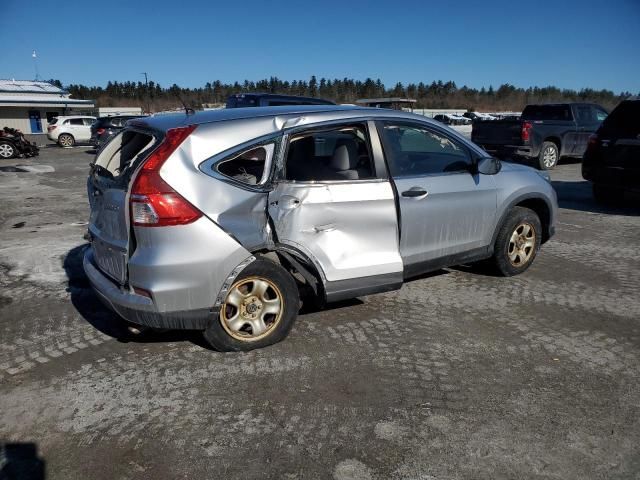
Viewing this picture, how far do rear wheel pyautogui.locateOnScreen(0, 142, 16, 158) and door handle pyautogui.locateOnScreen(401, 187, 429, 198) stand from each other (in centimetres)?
2011

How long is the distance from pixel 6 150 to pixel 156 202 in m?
19.9

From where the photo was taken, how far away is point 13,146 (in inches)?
764

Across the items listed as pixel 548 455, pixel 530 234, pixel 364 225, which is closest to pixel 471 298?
pixel 530 234

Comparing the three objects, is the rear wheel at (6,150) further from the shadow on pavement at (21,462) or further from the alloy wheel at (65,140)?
the shadow on pavement at (21,462)

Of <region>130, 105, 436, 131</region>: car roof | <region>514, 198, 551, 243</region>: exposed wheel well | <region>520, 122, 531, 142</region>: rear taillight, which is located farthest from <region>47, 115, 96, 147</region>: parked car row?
<region>514, 198, 551, 243</region>: exposed wheel well

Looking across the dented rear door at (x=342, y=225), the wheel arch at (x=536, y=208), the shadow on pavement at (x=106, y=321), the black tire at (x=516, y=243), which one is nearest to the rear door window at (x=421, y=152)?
the dented rear door at (x=342, y=225)

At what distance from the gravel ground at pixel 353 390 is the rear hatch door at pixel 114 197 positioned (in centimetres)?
71

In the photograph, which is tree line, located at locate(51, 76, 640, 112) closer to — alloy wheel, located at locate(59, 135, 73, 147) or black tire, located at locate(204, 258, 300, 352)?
alloy wheel, located at locate(59, 135, 73, 147)

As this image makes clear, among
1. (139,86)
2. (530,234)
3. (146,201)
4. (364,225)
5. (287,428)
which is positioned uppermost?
(139,86)

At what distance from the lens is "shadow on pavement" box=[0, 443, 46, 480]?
7.88 ft

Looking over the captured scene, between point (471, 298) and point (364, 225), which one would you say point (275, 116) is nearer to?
point (364, 225)

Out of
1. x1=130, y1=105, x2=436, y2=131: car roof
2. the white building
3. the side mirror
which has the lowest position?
the side mirror

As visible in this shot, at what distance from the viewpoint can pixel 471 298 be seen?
459 centimetres

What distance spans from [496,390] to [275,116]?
2.34 m
